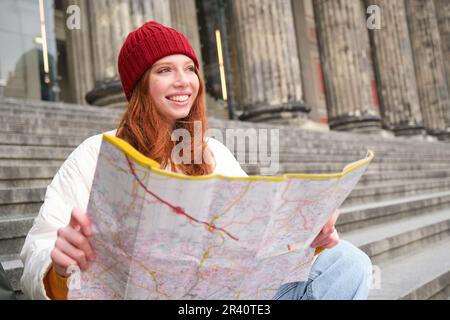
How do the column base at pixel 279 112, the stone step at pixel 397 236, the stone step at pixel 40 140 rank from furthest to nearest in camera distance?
the column base at pixel 279 112 < the stone step at pixel 40 140 < the stone step at pixel 397 236

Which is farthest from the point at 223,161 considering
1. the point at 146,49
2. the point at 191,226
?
the point at 191,226

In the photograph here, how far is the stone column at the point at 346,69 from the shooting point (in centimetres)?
1081

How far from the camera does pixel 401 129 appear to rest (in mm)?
13047

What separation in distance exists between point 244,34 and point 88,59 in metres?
2.98

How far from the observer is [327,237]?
1.00 m

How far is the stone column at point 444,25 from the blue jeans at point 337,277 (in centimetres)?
1787

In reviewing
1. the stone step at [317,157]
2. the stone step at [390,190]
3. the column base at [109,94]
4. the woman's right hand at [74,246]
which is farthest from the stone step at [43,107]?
the woman's right hand at [74,246]

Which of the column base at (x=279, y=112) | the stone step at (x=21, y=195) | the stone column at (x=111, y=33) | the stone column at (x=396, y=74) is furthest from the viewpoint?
the stone column at (x=396, y=74)

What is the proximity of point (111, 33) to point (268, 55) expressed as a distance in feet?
12.4

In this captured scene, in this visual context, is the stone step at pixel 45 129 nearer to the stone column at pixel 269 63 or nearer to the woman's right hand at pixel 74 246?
the woman's right hand at pixel 74 246

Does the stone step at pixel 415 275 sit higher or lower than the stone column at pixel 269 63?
lower

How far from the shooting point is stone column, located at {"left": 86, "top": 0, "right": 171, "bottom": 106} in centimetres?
568

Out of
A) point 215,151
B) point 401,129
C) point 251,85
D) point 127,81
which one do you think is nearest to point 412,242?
point 215,151

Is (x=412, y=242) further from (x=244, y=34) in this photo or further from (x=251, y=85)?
(x=244, y=34)
